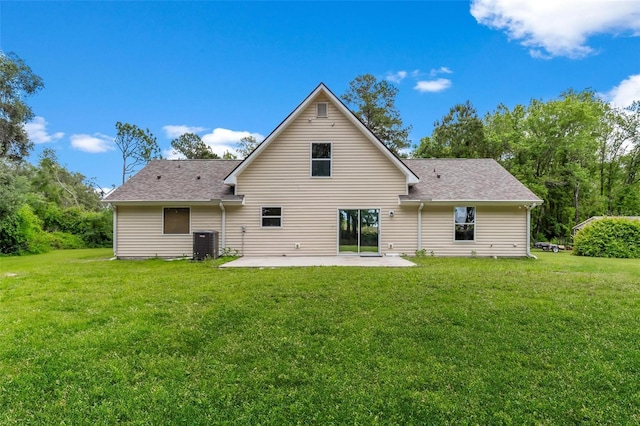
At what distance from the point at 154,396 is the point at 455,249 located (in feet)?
40.8

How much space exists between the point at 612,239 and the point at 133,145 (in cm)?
3534

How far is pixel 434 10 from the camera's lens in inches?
590

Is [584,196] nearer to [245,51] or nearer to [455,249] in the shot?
[455,249]

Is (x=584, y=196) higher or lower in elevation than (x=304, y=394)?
higher

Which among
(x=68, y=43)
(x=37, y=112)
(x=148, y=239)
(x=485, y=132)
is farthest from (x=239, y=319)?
(x=37, y=112)

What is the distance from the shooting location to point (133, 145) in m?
30.4

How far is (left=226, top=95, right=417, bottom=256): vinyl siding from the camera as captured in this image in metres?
13.2

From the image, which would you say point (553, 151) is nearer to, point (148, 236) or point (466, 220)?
point (466, 220)

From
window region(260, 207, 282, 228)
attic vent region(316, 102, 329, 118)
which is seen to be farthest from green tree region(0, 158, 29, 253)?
attic vent region(316, 102, 329, 118)

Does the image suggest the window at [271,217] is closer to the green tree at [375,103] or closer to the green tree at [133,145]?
the green tree at [375,103]

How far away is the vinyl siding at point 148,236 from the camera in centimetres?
1323

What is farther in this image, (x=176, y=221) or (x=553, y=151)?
(x=553, y=151)

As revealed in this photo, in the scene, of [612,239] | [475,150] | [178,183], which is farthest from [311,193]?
[475,150]

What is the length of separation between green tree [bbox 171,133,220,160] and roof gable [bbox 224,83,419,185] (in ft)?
72.7
